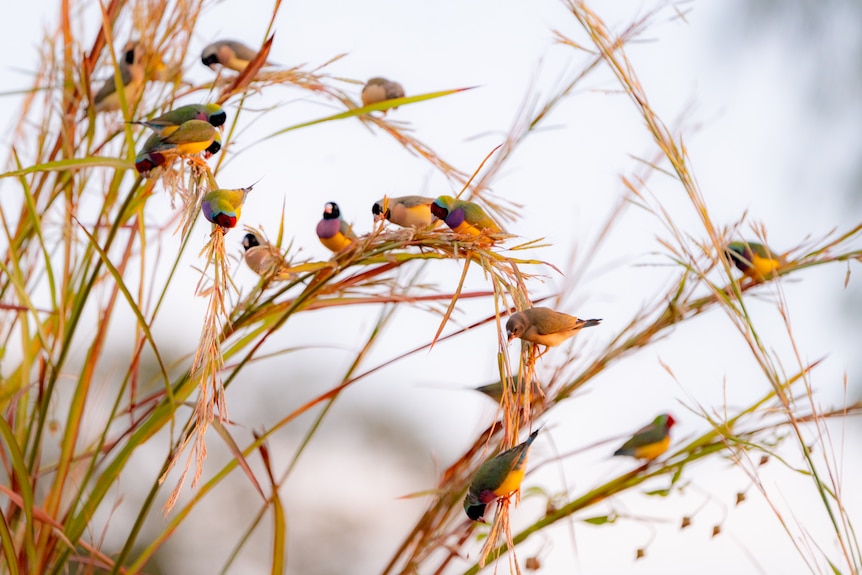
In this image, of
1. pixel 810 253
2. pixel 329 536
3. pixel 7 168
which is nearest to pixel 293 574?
pixel 329 536

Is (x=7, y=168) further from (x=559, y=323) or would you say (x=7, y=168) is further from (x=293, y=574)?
(x=293, y=574)

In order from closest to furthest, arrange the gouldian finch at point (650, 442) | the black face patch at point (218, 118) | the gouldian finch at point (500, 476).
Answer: the gouldian finch at point (500, 476)
the black face patch at point (218, 118)
the gouldian finch at point (650, 442)

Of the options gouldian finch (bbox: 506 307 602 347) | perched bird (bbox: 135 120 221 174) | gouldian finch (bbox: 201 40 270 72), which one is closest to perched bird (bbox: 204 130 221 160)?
perched bird (bbox: 135 120 221 174)

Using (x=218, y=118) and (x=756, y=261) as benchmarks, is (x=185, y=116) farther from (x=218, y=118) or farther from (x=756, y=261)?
(x=756, y=261)

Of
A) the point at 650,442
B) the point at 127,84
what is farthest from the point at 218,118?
the point at 650,442

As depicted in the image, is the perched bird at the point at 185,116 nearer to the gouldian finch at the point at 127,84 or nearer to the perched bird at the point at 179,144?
the perched bird at the point at 179,144

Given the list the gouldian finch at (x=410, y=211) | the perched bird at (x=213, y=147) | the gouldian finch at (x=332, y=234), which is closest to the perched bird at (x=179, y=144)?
the perched bird at (x=213, y=147)
